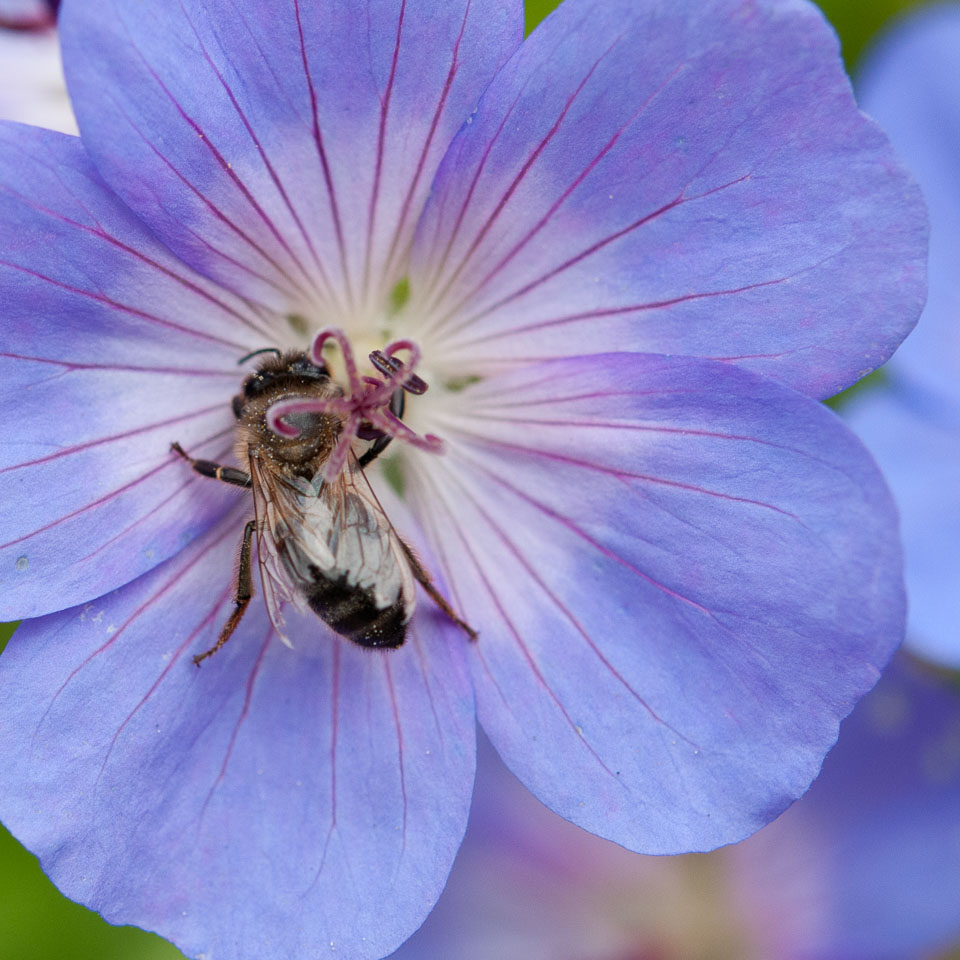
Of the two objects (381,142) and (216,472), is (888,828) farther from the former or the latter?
(381,142)

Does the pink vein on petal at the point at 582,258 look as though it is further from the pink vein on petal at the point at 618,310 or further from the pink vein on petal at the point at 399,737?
the pink vein on petal at the point at 399,737

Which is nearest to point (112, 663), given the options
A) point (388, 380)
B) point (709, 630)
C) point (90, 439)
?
point (90, 439)

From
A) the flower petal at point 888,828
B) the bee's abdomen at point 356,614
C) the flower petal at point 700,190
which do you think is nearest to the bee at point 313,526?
→ the bee's abdomen at point 356,614

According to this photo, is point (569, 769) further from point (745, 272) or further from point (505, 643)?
point (745, 272)

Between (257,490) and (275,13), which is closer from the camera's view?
(275,13)

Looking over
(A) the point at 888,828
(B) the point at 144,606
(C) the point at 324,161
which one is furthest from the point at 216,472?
(A) the point at 888,828

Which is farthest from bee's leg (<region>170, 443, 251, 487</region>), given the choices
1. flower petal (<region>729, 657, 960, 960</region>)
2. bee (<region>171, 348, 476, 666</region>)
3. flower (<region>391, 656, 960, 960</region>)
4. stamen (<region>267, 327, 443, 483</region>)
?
flower petal (<region>729, 657, 960, 960</region>)

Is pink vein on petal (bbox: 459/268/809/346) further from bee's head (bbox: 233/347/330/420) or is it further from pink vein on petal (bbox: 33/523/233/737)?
pink vein on petal (bbox: 33/523/233/737)
